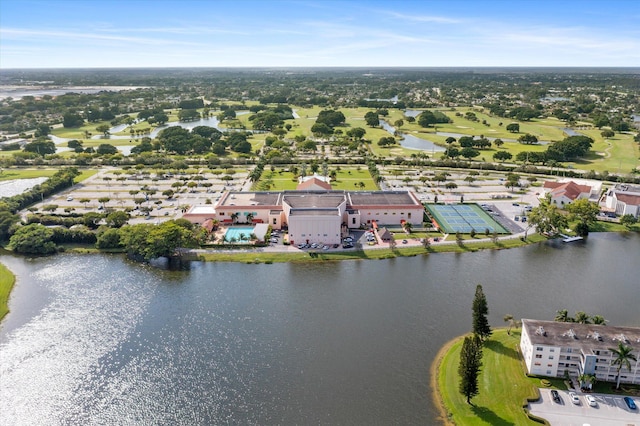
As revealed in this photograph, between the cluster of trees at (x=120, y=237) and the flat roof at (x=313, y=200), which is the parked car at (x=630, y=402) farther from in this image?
→ the cluster of trees at (x=120, y=237)

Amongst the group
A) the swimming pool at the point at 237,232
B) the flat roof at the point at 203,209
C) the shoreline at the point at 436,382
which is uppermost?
the flat roof at the point at 203,209

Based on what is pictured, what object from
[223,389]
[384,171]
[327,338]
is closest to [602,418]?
[327,338]

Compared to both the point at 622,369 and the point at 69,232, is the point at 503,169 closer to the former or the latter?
the point at 622,369

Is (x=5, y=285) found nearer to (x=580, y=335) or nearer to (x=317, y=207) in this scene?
(x=317, y=207)

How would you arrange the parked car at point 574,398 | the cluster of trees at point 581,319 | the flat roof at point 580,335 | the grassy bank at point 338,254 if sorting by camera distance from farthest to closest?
the grassy bank at point 338,254 → the cluster of trees at point 581,319 → the flat roof at point 580,335 → the parked car at point 574,398

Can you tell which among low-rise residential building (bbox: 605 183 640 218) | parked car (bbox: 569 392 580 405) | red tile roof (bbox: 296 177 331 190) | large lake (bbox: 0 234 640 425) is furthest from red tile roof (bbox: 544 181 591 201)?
parked car (bbox: 569 392 580 405)

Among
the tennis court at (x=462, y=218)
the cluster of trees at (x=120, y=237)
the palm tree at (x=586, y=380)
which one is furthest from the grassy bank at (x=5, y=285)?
the tennis court at (x=462, y=218)

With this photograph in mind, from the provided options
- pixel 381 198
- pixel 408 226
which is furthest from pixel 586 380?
pixel 381 198
